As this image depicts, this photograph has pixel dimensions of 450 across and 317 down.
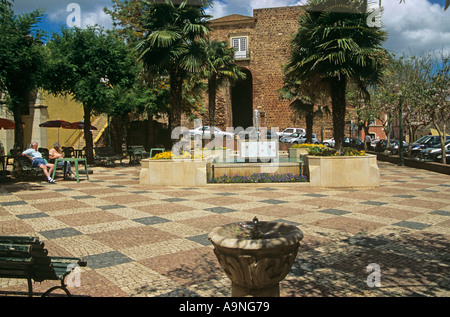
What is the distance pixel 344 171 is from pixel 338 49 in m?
4.11

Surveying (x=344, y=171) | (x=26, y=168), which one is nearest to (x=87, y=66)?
(x=26, y=168)

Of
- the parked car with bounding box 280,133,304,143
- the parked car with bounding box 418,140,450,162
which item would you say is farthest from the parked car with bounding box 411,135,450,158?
the parked car with bounding box 280,133,304,143

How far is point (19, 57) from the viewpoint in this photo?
12.4 meters

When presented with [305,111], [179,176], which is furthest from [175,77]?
[305,111]

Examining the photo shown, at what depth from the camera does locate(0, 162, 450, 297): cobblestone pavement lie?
161 inches

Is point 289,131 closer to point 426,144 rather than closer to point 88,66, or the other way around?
point 426,144

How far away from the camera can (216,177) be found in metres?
13.2

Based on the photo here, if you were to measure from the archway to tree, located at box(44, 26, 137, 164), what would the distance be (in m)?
26.3

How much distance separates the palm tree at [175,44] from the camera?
45.1 ft

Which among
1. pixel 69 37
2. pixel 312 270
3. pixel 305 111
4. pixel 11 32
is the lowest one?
pixel 312 270

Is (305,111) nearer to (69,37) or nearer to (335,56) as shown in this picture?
(335,56)

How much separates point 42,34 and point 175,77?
5096 mm

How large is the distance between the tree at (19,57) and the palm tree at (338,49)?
30.6ft

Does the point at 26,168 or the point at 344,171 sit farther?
the point at 26,168
